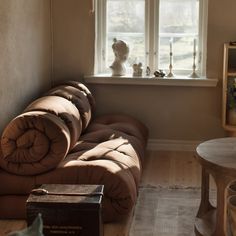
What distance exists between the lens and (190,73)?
459 centimetres

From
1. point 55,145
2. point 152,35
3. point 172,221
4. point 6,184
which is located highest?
point 152,35

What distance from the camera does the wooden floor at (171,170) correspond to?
3.73 m

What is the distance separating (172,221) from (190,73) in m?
1.92

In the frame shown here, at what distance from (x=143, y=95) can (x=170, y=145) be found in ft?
1.78

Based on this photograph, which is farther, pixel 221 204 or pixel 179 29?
pixel 179 29

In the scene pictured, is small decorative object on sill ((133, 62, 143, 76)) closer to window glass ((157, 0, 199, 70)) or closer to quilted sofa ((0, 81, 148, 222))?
window glass ((157, 0, 199, 70))

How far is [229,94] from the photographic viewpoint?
4.22 meters

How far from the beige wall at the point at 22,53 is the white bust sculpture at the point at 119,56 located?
0.61 m

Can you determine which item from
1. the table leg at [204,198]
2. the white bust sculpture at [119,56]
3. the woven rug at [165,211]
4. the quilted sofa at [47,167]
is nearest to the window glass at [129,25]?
the white bust sculpture at [119,56]

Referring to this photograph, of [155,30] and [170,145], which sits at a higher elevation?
[155,30]

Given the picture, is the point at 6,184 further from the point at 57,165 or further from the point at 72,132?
the point at 72,132

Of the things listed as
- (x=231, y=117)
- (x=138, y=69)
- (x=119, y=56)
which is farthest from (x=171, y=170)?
(x=119, y=56)

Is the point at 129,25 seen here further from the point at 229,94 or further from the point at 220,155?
the point at 220,155

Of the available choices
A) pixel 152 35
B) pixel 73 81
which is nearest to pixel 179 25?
pixel 152 35
